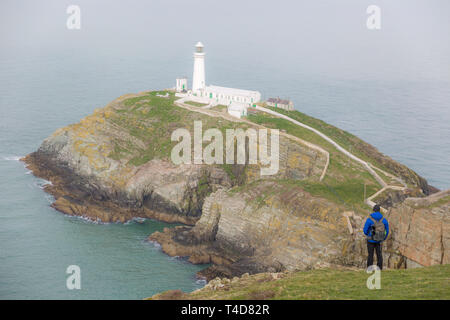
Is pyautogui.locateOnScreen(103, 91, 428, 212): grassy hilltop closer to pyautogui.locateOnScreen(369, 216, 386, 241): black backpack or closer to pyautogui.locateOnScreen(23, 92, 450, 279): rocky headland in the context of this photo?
pyautogui.locateOnScreen(23, 92, 450, 279): rocky headland

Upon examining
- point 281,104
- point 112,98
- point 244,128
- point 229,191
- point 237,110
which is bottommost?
point 229,191

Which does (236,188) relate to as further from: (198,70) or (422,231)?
(198,70)

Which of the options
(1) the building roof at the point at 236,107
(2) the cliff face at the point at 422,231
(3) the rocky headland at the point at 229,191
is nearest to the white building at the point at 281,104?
(3) the rocky headland at the point at 229,191

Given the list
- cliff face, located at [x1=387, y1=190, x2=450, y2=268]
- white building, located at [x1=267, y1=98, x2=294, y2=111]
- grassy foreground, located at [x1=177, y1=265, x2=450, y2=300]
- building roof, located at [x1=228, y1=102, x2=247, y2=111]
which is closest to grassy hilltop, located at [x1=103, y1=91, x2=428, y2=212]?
white building, located at [x1=267, y1=98, x2=294, y2=111]

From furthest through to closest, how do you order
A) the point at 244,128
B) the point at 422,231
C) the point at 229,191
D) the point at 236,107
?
1. the point at 236,107
2. the point at 244,128
3. the point at 229,191
4. the point at 422,231

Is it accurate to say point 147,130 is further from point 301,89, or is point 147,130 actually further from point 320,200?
point 301,89

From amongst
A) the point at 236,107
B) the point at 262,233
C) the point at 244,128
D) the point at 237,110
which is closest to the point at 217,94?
the point at 236,107

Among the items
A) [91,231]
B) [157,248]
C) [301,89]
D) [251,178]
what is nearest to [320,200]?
[251,178]
